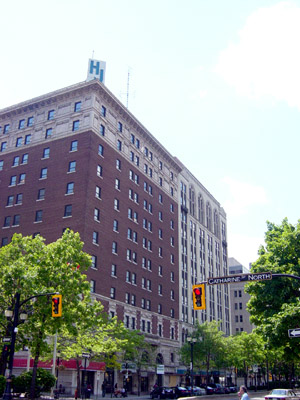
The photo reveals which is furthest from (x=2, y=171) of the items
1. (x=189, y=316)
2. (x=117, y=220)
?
(x=189, y=316)

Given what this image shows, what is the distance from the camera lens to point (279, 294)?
37.1m

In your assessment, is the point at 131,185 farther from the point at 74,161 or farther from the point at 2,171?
the point at 2,171

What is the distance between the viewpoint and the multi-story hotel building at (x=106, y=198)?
192 ft

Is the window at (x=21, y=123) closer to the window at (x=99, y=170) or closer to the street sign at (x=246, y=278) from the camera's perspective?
the window at (x=99, y=170)

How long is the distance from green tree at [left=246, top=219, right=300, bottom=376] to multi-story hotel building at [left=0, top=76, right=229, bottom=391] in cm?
2373

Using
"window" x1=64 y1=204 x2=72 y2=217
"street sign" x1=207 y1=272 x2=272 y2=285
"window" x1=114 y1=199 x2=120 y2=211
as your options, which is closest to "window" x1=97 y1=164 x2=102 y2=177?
"window" x1=114 y1=199 x2=120 y2=211

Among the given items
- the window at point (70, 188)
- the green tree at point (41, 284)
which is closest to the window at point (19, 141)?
the window at point (70, 188)

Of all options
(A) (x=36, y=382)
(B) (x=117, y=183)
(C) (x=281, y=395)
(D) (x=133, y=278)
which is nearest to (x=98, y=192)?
(B) (x=117, y=183)

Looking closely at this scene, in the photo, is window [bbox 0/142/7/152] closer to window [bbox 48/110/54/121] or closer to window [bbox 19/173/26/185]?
window [bbox 19/173/26/185]

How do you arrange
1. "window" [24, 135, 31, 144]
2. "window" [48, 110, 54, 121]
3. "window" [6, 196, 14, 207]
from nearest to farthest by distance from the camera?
"window" [6, 196, 14, 207] < "window" [48, 110, 54, 121] < "window" [24, 135, 31, 144]

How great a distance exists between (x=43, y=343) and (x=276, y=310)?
771 inches

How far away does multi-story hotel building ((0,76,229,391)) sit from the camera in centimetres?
5856

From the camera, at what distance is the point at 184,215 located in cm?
9138

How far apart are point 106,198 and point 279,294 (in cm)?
3115
